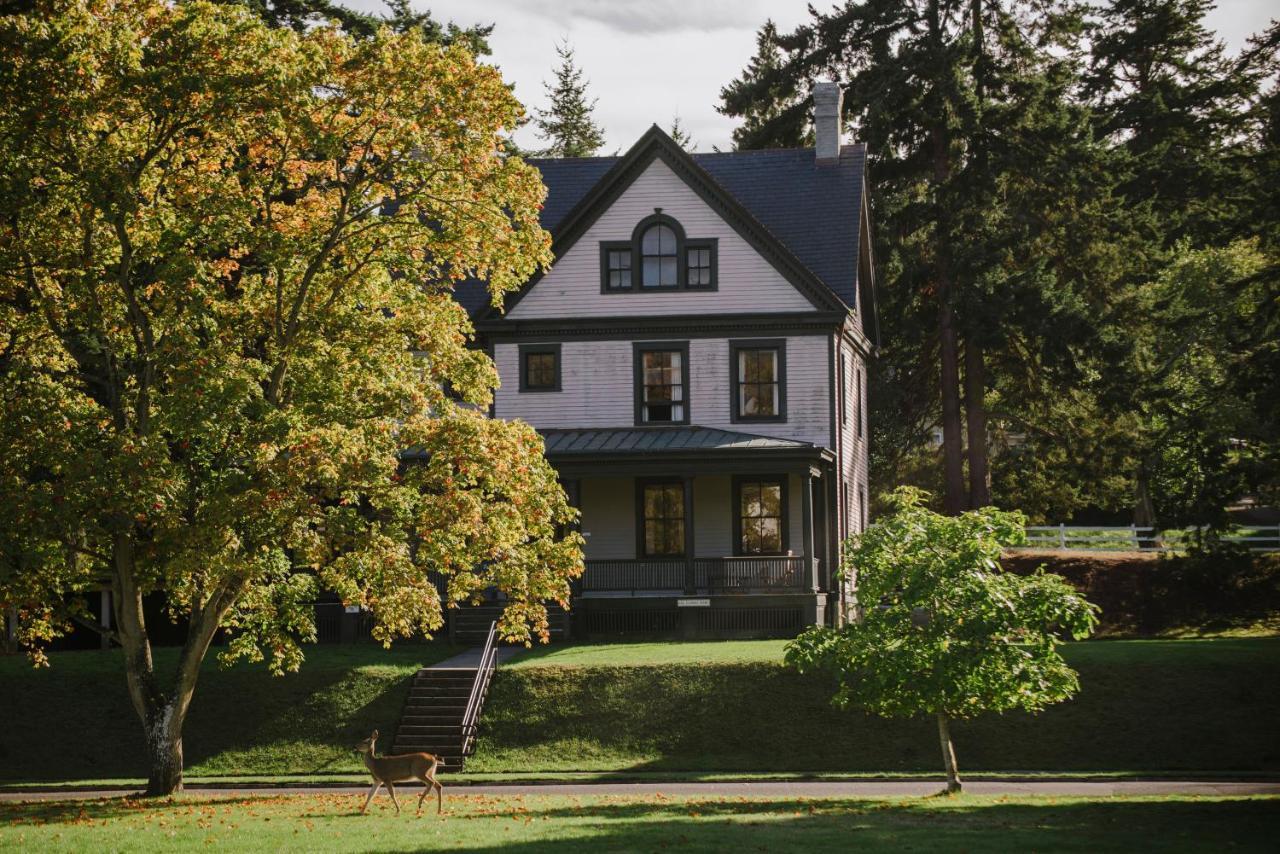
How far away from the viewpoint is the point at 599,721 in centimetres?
2595

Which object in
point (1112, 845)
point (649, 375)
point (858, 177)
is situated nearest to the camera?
point (1112, 845)

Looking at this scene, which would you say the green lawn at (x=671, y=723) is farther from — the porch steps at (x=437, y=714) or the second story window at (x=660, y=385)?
the second story window at (x=660, y=385)

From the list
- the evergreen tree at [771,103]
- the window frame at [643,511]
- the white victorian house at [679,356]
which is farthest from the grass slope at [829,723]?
the evergreen tree at [771,103]

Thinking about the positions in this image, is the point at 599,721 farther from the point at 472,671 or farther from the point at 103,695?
the point at 103,695

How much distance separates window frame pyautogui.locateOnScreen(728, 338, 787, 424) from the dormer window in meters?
1.74

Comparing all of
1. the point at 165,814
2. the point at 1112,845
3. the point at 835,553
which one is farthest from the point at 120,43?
the point at 835,553

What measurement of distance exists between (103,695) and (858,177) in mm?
22204

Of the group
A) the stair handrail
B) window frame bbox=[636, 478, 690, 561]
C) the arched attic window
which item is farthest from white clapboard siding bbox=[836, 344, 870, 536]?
the stair handrail

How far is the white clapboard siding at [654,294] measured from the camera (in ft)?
112

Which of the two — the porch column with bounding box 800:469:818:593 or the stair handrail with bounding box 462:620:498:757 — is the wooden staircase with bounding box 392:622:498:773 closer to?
the stair handrail with bounding box 462:620:498:757

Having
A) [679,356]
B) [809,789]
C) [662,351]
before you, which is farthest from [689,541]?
[809,789]

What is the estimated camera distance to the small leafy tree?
19.5 m

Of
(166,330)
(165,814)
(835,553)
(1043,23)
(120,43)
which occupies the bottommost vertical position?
(165,814)

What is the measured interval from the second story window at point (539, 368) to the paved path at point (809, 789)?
43.1ft
